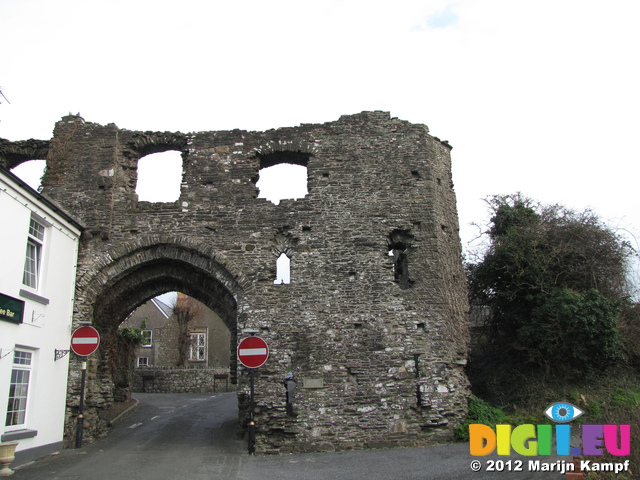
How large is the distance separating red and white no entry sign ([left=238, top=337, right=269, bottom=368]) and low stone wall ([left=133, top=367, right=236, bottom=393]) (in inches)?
634

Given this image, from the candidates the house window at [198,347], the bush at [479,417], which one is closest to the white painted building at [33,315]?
the bush at [479,417]

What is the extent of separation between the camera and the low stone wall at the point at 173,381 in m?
24.6

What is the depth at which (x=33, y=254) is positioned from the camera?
33.8 feet

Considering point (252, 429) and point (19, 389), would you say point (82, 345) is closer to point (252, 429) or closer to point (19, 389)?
point (19, 389)

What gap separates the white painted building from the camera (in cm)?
895

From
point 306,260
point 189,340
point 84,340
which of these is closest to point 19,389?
point 84,340

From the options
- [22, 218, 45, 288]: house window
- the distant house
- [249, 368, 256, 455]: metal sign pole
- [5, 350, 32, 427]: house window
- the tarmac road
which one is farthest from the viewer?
the distant house

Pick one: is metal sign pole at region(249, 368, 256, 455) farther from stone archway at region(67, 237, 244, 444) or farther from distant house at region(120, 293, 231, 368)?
distant house at region(120, 293, 231, 368)

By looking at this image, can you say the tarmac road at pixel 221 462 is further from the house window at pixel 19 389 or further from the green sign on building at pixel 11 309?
the green sign on building at pixel 11 309

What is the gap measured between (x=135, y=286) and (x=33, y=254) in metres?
2.85

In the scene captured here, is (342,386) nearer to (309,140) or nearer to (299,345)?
(299,345)

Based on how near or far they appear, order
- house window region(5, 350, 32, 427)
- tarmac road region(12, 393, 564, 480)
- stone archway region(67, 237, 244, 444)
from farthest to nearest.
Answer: stone archway region(67, 237, 244, 444), house window region(5, 350, 32, 427), tarmac road region(12, 393, 564, 480)

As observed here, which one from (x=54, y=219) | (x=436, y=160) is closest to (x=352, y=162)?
(x=436, y=160)

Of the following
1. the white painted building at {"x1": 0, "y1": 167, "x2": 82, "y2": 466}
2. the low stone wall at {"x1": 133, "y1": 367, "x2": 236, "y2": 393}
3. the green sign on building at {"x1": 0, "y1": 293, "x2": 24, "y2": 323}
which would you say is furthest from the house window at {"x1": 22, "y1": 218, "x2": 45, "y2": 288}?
the low stone wall at {"x1": 133, "y1": 367, "x2": 236, "y2": 393}
